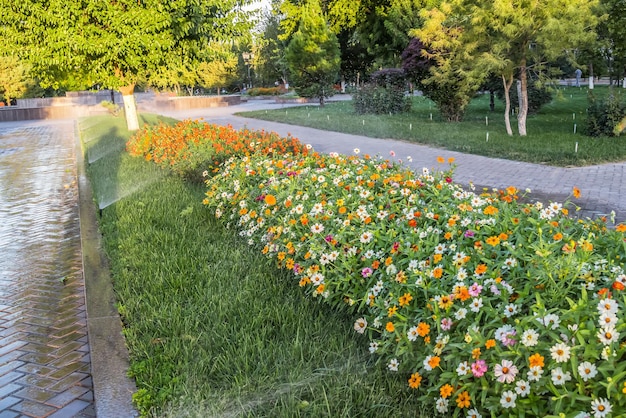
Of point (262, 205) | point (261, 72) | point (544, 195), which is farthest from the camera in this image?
point (261, 72)

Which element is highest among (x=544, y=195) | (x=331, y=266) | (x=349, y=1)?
(x=349, y=1)

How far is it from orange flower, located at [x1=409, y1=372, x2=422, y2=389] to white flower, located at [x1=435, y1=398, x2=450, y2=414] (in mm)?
120

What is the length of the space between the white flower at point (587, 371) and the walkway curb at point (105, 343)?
202 centimetres

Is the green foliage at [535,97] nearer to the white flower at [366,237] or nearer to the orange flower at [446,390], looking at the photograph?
the white flower at [366,237]

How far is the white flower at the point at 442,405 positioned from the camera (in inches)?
90.0

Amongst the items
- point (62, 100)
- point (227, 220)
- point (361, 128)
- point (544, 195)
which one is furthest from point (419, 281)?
point (62, 100)

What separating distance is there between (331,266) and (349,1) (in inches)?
1187

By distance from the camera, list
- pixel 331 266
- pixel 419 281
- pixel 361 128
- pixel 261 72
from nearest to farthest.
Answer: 1. pixel 419 281
2. pixel 331 266
3. pixel 361 128
4. pixel 261 72

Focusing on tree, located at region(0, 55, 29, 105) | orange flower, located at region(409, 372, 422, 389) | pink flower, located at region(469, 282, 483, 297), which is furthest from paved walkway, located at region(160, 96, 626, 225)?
tree, located at region(0, 55, 29, 105)

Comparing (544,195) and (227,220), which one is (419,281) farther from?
(544,195)

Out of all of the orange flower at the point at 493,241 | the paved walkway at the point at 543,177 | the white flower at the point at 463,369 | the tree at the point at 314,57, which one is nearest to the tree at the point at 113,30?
the paved walkway at the point at 543,177

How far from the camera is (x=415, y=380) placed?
8.05 feet

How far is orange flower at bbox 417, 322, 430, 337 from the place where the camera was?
2.46 m

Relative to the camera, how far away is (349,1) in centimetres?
3086
